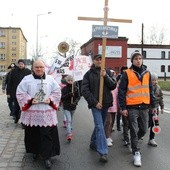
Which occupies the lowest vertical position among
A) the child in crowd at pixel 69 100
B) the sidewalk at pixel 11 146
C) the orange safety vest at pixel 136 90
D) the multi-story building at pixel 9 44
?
the sidewalk at pixel 11 146

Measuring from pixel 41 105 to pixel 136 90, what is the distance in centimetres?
166

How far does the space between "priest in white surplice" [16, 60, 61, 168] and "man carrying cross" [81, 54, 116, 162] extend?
646 mm

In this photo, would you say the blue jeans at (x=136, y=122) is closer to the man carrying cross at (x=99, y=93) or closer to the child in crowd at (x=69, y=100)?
the man carrying cross at (x=99, y=93)

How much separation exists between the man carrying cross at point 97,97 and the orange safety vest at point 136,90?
431 millimetres

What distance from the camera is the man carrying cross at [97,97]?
689 centimetres

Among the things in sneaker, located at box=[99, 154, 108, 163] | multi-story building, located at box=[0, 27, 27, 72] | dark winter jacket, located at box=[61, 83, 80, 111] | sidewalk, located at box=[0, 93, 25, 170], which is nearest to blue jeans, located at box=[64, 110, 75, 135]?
dark winter jacket, located at box=[61, 83, 80, 111]

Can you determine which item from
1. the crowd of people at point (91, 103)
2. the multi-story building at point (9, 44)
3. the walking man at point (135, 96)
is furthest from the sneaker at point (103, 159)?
the multi-story building at point (9, 44)

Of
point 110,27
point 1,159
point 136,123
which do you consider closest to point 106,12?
point 110,27

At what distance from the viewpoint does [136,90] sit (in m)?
6.75

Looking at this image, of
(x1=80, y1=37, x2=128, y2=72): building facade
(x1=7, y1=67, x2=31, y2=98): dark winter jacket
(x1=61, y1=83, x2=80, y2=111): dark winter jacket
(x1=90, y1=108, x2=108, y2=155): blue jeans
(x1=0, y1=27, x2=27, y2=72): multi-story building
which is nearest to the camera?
(x1=90, y1=108, x2=108, y2=155): blue jeans

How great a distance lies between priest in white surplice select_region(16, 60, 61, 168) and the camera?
6.49m

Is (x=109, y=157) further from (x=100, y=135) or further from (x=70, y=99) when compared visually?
(x=70, y=99)

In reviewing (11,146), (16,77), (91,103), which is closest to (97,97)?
(91,103)

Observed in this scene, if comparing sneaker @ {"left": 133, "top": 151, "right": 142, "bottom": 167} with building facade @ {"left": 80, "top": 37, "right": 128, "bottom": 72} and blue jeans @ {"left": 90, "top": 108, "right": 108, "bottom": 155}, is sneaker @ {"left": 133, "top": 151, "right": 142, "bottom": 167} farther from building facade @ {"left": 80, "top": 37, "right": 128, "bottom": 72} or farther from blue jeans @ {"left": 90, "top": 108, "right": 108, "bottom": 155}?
building facade @ {"left": 80, "top": 37, "right": 128, "bottom": 72}
